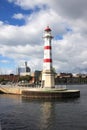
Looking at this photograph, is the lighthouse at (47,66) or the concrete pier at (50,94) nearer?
the concrete pier at (50,94)

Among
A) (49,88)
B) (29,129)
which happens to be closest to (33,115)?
(29,129)

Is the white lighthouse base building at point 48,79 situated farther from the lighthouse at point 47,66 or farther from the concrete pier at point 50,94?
the concrete pier at point 50,94

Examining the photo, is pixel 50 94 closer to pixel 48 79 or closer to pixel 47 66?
pixel 48 79

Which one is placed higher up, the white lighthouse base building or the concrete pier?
the white lighthouse base building

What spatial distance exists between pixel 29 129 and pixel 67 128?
423 centimetres

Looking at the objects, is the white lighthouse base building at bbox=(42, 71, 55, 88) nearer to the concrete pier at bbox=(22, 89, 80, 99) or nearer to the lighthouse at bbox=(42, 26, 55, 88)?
the lighthouse at bbox=(42, 26, 55, 88)

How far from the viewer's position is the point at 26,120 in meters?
40.0

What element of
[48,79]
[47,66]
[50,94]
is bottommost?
[50,94]

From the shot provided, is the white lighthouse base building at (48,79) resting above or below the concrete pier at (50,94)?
above

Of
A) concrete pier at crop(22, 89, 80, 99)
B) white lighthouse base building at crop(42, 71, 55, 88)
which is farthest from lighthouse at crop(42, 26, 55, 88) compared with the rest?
concrete pier at crop(22, 89, 80, 99)

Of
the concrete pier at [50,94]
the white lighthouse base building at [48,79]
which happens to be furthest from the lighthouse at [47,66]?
the concrete pier at [50,94]

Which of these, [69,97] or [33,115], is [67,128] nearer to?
[33,115]

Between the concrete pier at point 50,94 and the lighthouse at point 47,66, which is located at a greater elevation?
the lighthouse at point 47,66

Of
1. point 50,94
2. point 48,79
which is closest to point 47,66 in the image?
point 48,79
